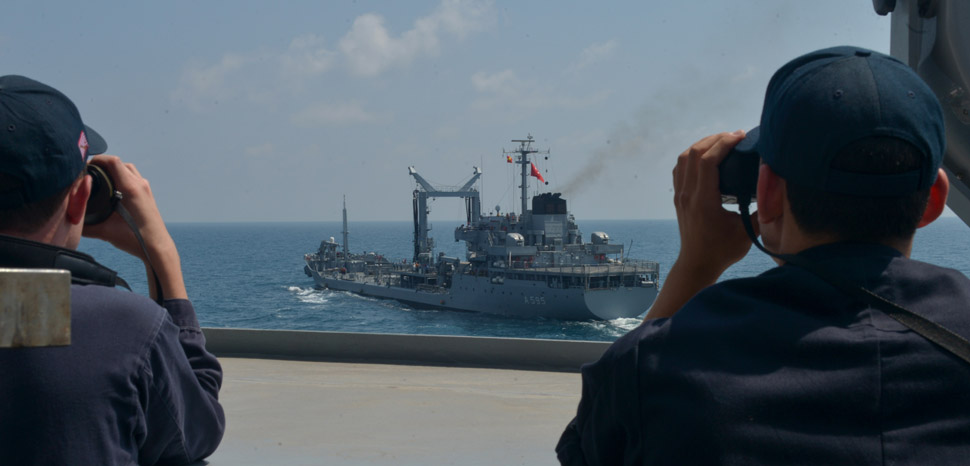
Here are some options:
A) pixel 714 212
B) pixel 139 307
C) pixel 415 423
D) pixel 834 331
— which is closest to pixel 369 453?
pixel 415 423

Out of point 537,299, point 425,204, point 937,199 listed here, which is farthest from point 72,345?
point 425,204

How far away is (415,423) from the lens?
7.38ft

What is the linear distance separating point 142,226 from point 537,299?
124 feet

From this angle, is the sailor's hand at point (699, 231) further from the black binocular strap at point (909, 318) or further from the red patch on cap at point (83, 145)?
the red patch on cap at point (83, 145)

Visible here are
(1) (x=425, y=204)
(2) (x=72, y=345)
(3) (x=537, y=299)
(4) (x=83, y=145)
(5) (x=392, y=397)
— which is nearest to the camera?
(2) (x=72, y=345)

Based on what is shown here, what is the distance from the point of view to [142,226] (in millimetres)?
1383

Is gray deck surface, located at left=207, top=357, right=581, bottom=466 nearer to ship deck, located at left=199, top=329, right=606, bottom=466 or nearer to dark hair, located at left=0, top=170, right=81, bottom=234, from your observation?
ship deck, located at left=199, top=329, right=606, bottom=466

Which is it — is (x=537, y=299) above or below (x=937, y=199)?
below

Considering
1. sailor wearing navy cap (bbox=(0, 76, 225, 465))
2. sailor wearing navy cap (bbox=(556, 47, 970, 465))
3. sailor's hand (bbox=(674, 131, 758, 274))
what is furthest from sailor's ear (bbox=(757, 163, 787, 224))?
sailor wearing navy cap (bbox=(0, 76, 225, 465))

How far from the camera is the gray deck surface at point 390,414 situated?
6.52ft

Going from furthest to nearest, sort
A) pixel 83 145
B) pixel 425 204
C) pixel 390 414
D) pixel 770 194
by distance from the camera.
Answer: pixel 425 204, pixel 390 414, pixel 83 145, pixel 770 194

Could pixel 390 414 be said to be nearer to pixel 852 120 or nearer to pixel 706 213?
pixel 706 213

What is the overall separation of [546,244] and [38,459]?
4162 centimetres

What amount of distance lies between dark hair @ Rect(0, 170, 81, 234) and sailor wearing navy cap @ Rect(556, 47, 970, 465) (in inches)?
32.1
